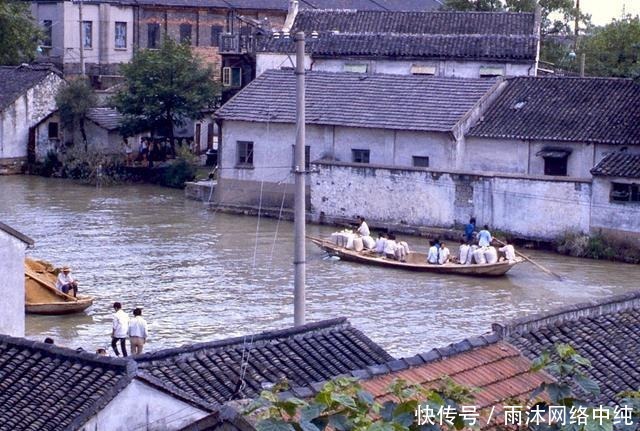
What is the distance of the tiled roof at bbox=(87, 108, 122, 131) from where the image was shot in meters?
46.7

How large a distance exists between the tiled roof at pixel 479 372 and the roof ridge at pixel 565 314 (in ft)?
0.84

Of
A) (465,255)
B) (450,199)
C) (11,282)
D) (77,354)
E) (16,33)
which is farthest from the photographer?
(16,33)

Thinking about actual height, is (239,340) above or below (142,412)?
above

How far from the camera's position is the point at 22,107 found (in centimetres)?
4669

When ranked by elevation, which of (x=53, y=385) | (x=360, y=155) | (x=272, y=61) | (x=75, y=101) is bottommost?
(x=53, y=385)

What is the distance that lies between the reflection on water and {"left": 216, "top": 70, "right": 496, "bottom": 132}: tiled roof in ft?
10.9

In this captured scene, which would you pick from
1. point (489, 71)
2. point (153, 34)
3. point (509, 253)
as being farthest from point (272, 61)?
point (509, 253)

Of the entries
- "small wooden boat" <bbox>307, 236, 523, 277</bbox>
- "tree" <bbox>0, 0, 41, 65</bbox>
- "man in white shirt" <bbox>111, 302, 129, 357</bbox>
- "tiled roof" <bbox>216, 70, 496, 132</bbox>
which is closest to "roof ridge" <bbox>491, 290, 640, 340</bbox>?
"man in white shirt" <bbox>111, 302, 129, 357</bbox>

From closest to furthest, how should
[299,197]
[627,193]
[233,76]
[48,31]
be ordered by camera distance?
[299,197] < [627,193] < [233,76] < [48,31]

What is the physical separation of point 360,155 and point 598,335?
24.5 m

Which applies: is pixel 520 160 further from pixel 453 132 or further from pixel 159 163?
pixel 159 163

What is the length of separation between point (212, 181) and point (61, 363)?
93.2 feet

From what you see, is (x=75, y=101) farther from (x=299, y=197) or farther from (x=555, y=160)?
(x=299, y=197)

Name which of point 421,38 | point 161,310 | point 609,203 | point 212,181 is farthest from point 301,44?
point 421,38
